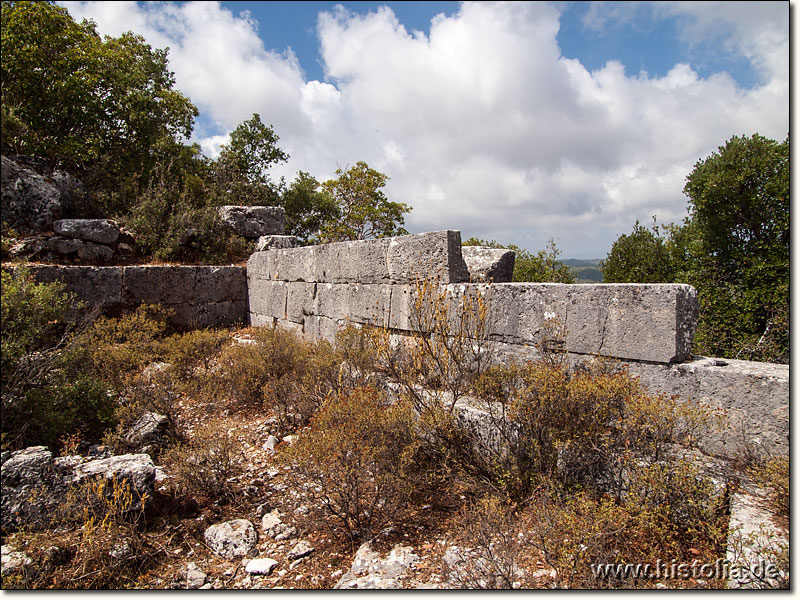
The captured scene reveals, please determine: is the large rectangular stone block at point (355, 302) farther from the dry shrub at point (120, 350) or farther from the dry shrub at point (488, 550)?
the dry shrub at point (488, 550)

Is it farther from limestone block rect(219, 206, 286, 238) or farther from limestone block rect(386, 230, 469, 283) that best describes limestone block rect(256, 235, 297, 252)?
limestone block rect(386, 230, 469, 283)

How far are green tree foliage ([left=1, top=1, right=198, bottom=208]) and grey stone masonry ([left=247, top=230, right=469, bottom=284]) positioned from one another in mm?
5160

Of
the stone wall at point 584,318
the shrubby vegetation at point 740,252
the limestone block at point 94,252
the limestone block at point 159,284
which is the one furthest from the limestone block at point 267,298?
the shrubby vegetation at point 740,252

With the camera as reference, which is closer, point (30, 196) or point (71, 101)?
point (30, 196)

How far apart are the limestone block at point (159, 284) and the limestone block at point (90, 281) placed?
158mm

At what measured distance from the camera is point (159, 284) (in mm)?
8289

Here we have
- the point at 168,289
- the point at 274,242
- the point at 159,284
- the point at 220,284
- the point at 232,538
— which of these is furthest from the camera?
the point at 274,242

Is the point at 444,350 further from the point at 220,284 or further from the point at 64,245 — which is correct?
the point at 64,245

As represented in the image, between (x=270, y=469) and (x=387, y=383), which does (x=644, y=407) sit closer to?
(x=387, y=383)

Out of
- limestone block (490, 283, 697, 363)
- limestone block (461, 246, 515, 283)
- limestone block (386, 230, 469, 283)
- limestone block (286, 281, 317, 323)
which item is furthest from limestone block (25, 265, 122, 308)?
limestone block (490, 283, 697, 363)

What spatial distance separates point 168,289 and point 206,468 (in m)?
5.62

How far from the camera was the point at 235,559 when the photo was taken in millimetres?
3059

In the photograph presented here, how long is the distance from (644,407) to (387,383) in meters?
2.46

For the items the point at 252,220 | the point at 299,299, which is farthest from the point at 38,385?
the point at 252,220
